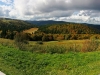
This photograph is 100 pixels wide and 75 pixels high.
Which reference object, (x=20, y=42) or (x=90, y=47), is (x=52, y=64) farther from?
(x=20, y=42)

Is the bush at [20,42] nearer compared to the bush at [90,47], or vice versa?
the bush at [20,42]

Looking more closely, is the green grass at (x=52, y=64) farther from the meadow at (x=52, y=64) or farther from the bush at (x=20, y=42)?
the bush at (x=20, y=42)

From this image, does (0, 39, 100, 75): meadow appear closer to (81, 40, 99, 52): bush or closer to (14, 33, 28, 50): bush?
(14, 33, 28, 50): bush

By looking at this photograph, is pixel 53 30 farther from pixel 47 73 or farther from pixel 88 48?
pixel 47 73

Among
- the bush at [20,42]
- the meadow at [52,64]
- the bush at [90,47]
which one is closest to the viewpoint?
the meadow at [52,64]

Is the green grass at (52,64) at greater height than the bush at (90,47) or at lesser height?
greater

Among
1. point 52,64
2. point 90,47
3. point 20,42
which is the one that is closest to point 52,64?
point 52,64

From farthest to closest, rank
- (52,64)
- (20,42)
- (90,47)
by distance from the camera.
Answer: (20,42), (90,47), (52,64)

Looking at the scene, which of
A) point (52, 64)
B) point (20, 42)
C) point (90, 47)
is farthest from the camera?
point (20, 42)

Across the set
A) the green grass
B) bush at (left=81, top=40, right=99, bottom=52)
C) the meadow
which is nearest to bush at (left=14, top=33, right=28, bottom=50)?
the meadow

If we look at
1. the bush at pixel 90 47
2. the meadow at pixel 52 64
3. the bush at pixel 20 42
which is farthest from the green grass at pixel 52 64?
the bush at pixel 90 47

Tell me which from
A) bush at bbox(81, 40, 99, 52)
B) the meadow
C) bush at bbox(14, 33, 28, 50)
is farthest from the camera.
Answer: bush at bbox(81, 40, 99, 52)

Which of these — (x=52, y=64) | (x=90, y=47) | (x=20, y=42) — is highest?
(x=20, y=42)

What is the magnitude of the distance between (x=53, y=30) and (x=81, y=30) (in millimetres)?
26654
